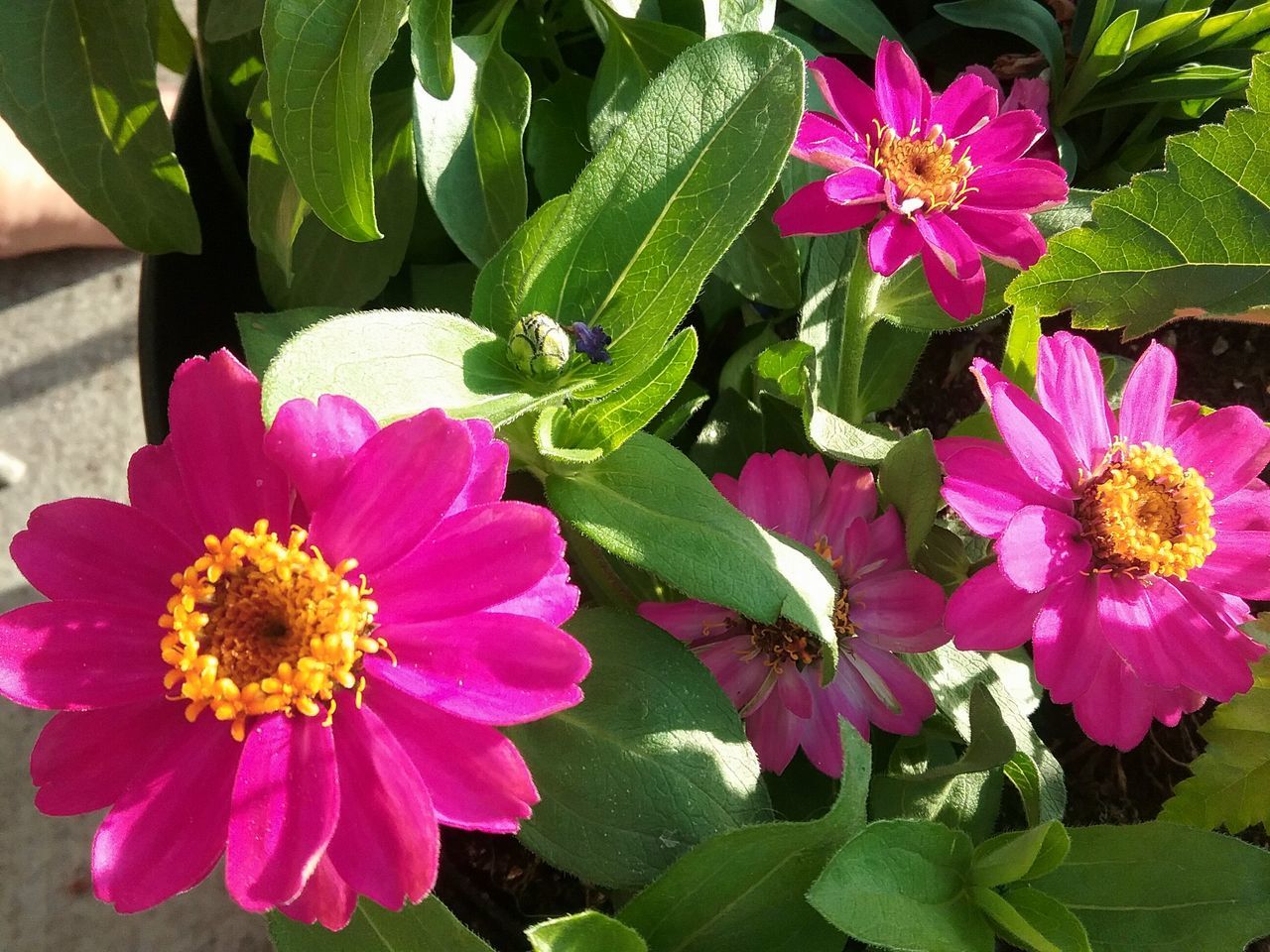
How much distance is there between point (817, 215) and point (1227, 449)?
0.22 m

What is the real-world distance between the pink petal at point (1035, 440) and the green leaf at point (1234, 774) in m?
0.18

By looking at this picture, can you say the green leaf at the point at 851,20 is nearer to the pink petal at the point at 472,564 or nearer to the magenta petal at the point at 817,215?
the magenta petal at the point at 817,215

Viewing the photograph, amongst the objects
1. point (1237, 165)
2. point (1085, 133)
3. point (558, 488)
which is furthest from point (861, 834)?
point (1085, 133)

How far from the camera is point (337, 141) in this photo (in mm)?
452

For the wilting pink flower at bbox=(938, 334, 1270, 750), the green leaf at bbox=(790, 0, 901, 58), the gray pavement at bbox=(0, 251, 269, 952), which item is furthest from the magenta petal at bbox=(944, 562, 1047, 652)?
the gray pavement at bbox=(0, 251, 269, 952)

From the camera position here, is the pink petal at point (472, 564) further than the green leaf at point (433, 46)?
No

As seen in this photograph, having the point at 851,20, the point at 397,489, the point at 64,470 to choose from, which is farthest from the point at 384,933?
the point at 64,470

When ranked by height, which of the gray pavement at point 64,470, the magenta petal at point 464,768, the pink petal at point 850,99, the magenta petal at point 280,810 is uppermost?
the pink petal at point 850,99

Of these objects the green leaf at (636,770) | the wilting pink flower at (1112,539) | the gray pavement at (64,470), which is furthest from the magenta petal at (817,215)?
the gray pavement at (64,470)

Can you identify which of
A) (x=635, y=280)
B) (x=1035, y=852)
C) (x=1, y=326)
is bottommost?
(x=1, y=326)

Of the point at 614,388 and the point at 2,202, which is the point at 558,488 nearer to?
the point at 614,388

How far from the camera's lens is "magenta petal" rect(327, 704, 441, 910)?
12.8 inches

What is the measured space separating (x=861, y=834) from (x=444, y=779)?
16cm

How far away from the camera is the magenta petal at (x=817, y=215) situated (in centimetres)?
50
